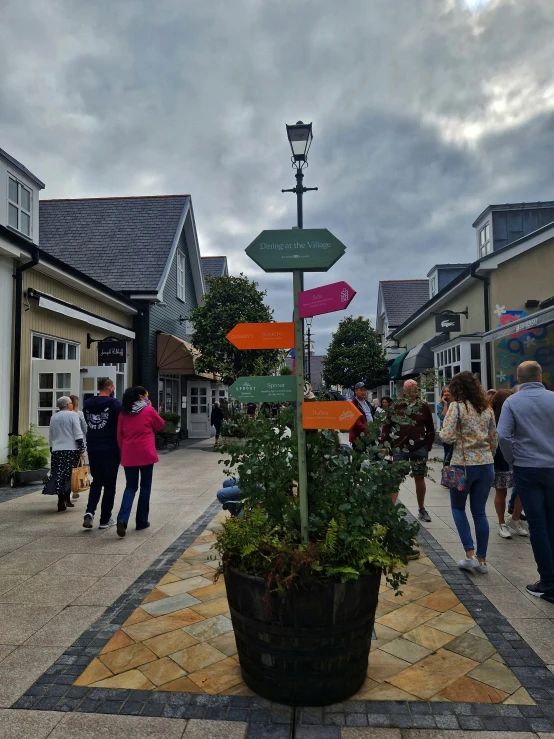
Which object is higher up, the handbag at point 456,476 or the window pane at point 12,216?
the window pane at point 12,216

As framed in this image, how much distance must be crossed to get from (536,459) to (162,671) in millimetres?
3058

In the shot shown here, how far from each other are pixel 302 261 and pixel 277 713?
2.36 metres

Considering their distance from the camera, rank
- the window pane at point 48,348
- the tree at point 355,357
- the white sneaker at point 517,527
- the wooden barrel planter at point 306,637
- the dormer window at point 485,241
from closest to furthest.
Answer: the wooden barrel planter at point 306,637 < the white sneaker at point 517,527 < the window pane at point 48,348 < the dormer window at point 485,241 < the tree at point 355,357

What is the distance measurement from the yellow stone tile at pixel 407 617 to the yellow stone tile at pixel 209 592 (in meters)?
1.27

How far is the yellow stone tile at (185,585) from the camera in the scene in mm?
4145

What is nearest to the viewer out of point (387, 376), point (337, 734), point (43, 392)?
point (337, 734)

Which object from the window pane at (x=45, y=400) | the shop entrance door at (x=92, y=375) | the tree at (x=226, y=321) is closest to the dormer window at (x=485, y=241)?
the tree at (x=226, y=321)

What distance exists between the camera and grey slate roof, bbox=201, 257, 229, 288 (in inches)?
1075

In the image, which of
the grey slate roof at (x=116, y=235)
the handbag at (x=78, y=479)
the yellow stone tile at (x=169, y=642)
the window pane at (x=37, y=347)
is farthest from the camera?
the grey slate roof at (x=116, y=235)

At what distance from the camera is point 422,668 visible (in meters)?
2.98

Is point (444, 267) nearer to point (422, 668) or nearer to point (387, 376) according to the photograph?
point (387, 376)

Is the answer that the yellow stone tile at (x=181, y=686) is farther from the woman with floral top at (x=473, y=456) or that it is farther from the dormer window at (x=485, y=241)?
the dormer window at (x=485, y=241)

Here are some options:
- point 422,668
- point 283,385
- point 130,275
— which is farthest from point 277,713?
point 130,275

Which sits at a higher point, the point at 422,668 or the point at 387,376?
the point at 387,376
